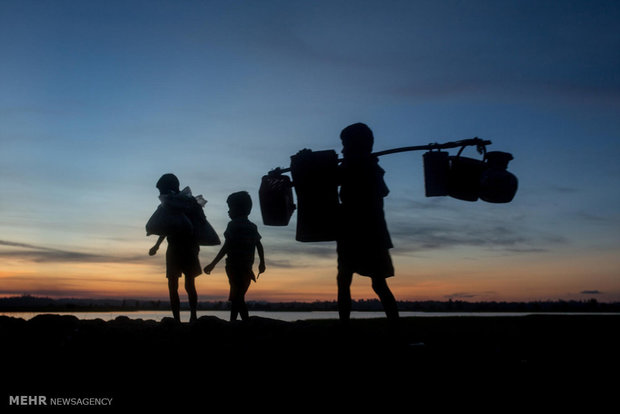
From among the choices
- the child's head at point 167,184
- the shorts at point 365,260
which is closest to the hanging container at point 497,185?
the shorts at point 365,260

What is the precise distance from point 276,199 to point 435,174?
6.45 feet

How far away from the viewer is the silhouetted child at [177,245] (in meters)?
8.84

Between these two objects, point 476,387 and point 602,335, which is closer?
point 476,387

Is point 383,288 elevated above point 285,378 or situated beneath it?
elevated above

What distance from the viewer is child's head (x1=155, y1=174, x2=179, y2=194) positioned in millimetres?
9102

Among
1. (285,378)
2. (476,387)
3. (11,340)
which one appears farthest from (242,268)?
(476,387)

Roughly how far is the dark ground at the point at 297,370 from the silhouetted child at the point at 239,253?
8.11 ft

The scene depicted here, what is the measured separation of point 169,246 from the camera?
901cm

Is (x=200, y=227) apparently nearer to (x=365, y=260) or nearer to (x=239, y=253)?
(x=239, y=253)

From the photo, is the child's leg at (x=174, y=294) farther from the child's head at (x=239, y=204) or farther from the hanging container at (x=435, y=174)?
the hanging container at (x=435, y=174)

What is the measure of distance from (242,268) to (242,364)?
4488 millimetres

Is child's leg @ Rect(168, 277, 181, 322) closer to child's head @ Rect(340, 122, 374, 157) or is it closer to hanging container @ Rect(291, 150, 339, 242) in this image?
hanging container @ Rect(291, 150, 339, 242)

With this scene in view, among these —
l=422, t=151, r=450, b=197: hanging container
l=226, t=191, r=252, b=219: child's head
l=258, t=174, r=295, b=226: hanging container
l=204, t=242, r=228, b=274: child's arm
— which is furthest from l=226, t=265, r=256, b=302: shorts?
l=422, t=151, r=450, b=197: hanging container

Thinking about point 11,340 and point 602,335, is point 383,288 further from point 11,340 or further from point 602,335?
point 11,340
